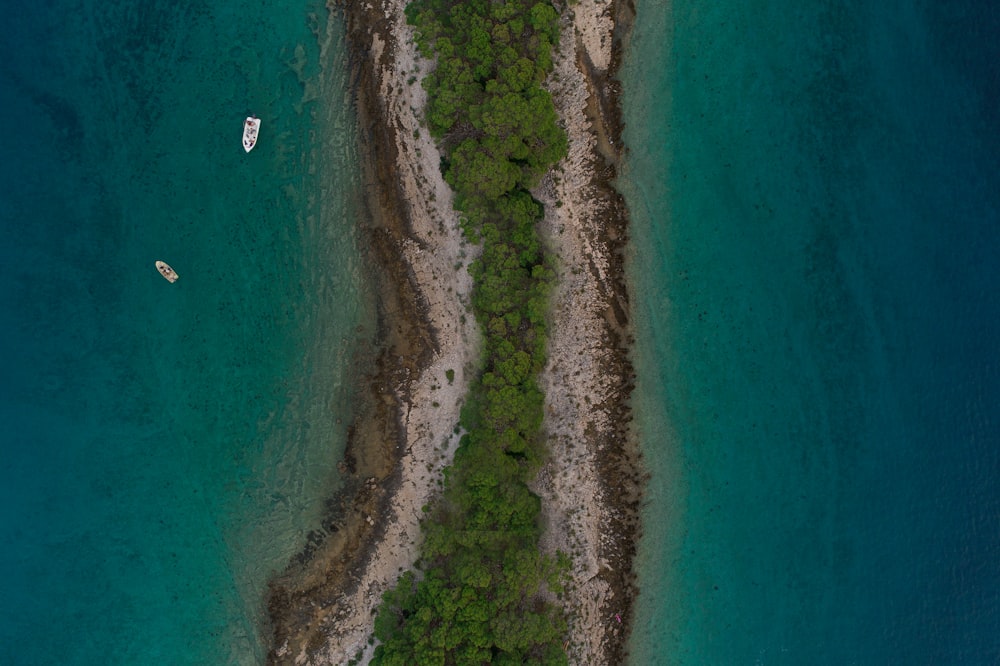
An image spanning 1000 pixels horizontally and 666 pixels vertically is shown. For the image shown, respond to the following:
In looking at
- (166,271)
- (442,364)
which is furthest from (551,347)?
(166,271)

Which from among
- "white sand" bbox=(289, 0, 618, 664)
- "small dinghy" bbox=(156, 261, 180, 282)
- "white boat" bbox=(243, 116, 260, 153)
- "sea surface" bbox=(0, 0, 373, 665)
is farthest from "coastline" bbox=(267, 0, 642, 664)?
"small dinghy" bbox=(156, 261, 180, 282)

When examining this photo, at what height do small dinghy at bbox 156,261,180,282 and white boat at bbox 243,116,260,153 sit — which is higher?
white boat at bbox 243,116,260,153

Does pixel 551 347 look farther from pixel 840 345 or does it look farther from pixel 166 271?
Result: pixel 166 271

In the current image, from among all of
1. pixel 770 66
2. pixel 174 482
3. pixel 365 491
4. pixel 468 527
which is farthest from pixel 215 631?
pixel 770 66

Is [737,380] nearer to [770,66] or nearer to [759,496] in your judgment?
[759,496]

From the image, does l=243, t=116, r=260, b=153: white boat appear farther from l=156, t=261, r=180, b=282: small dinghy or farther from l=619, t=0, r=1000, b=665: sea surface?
l=619, t=0, r=1000, b=665: sea surface

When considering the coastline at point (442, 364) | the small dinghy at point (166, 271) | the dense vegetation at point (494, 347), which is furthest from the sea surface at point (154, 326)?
the dense vegetation at point (494, 347)
